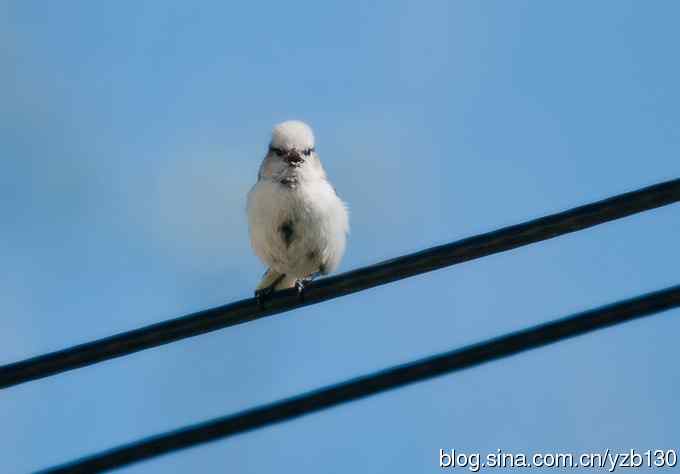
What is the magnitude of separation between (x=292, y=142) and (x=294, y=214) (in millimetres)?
651

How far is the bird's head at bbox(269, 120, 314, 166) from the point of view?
828 cm

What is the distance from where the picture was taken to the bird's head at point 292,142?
8.28 meters

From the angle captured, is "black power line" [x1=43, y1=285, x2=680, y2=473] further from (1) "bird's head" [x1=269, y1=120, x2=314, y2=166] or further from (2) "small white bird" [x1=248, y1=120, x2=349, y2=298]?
(1) "bird's head" [x1=269, y1=120, x2=314, y2=166]

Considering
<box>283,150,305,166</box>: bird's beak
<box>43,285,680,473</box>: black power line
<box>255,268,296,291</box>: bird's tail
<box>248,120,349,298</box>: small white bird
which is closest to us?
<box>43,285,680,473</box>: black power line

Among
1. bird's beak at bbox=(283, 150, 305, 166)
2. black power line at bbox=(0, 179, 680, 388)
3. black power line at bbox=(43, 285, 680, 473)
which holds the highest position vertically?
bird's beak at bbox=(283, 150, 305, 166)

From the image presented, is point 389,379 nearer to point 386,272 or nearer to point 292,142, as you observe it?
point 386,272

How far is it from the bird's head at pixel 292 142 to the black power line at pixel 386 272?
3105 millimetres

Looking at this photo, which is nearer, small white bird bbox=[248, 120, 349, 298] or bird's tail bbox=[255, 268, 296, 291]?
small white bird bbox=[248, 120, 349, 298]

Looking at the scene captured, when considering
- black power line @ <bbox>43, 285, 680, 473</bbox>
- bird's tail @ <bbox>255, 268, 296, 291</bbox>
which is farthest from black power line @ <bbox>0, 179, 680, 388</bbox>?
bird's tail @ <bbox>255, 268, 296, 291</bbox>

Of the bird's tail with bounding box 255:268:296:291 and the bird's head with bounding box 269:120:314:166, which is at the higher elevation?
the bird's head with bounding box 269:120:314:166

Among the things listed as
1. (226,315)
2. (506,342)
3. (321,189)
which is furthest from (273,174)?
(506,342)

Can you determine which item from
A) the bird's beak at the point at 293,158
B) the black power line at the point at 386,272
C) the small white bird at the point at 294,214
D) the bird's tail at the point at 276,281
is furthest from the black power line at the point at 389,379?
the bird's tail at the point at 276,281

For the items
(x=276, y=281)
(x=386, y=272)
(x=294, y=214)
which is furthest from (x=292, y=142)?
(x=386, y=272)

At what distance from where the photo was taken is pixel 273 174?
8211 mm
